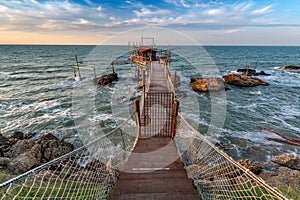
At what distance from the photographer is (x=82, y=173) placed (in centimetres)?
499

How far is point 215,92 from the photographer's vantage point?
16.6 metres

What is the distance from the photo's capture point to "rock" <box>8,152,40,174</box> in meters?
5.12

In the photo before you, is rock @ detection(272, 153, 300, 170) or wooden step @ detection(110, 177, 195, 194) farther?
rock @ detection(272, 153, 300, 170)

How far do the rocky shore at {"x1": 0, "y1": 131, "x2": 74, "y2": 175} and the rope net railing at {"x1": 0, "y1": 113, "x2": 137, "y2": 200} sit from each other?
59 cm

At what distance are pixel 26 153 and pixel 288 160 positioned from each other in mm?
10253

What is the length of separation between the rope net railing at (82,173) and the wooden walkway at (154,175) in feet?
0.94

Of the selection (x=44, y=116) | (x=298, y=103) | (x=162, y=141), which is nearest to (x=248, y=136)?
(x=162, y=141)

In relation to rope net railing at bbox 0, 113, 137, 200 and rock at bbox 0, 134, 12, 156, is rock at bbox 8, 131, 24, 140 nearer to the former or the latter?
rock at bbox 0, 134, 12, 156

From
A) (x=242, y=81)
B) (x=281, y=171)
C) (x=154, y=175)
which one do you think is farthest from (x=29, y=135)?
(x=242, y=81)

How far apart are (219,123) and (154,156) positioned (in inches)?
294

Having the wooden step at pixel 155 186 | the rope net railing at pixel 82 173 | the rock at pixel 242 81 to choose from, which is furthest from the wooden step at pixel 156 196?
the rock at pixel 242 81

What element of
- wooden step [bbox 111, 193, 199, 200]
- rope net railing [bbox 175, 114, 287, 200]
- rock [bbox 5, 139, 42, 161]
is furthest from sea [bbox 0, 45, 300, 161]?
wooden step [bbox 111, 193, 199, 200]

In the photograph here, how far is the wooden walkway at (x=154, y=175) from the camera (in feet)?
8.33

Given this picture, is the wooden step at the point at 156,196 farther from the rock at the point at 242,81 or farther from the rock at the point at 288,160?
the rock at the point at 242,81
